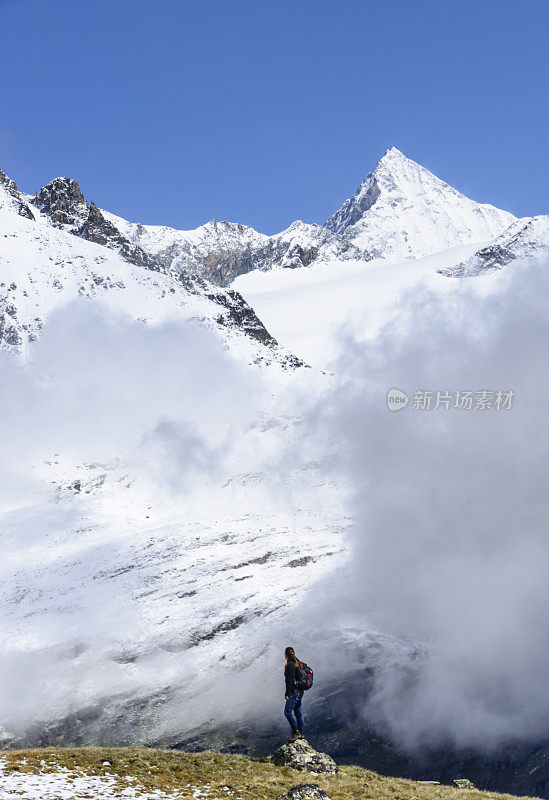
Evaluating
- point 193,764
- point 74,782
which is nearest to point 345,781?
point 193,764

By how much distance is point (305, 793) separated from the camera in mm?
29312

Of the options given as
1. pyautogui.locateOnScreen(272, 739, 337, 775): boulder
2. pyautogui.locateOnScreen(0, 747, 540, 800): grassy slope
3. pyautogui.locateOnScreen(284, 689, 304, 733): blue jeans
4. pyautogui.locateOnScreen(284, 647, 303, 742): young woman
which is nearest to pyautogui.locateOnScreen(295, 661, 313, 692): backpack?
pyautogui.locateOnScreen(284, 647, 303, 742): young woman

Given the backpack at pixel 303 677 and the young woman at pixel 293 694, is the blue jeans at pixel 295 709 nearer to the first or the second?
the young woman at pixel 293 694

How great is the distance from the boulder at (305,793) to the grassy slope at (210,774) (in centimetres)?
73

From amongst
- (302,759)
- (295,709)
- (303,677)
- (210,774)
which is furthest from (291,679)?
(210,774)

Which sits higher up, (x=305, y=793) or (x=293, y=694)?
(x=293, y=694)

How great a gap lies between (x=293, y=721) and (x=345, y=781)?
12.6ft

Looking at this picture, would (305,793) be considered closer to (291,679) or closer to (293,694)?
(293,694)

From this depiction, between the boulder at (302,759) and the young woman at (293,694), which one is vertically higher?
the young woman at (293,694)

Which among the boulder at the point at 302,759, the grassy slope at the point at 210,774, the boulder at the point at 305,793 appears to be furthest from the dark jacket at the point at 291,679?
the boulder at the point at 305,793

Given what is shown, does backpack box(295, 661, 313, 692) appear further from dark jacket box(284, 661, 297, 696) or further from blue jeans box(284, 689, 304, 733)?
blue jeans box(284, 689, 304, 733)

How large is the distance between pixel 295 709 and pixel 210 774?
5439 mm

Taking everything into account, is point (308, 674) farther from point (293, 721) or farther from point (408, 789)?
point (408, 789)

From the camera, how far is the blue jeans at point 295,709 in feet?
113
